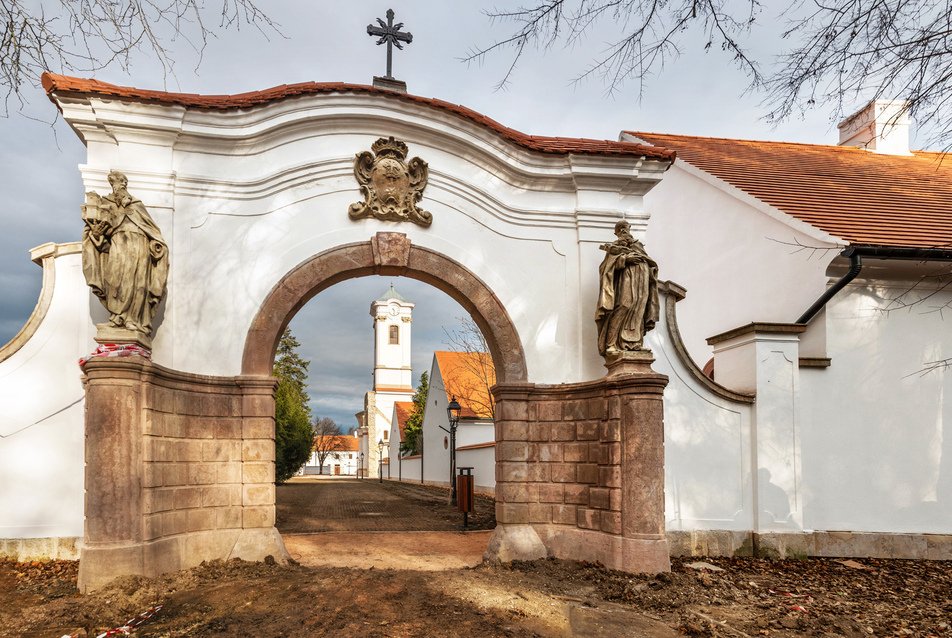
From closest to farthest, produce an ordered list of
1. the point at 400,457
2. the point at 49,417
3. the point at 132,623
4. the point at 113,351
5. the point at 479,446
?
the point at 132,623 → the point at 113,351 → the point at 49,417 → the point at 479,446 → the point at 400,457

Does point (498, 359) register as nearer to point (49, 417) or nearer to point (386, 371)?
point (49, 417)

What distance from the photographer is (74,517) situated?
7.62 metres

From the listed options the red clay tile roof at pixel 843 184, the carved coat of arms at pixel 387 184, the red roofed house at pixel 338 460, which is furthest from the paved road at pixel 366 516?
the red roofed house at pixel 338 460

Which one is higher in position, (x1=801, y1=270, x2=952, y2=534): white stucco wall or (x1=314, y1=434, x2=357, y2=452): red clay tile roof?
(x1=801, y1=270, x2=952, y2=534): white stucco wall

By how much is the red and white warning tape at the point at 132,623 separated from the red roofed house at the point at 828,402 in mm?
6156

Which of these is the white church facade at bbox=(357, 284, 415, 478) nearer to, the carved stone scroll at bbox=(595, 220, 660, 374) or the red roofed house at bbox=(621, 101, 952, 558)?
the red roofed house at bbox=(621, 101, 952, 558)

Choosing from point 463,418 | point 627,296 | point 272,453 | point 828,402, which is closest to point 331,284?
point 272,453

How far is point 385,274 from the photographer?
8969 mm

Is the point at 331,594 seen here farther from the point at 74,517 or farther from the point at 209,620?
the point at 74,517

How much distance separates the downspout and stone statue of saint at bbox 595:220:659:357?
302 centimetres

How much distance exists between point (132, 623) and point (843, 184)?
1323 centimetres

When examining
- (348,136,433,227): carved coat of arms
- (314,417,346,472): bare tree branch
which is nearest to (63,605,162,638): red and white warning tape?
(348,136,433,227): carved coat of arms

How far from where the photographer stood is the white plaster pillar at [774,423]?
902cm

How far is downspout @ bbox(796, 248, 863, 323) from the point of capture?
9.62 meters
